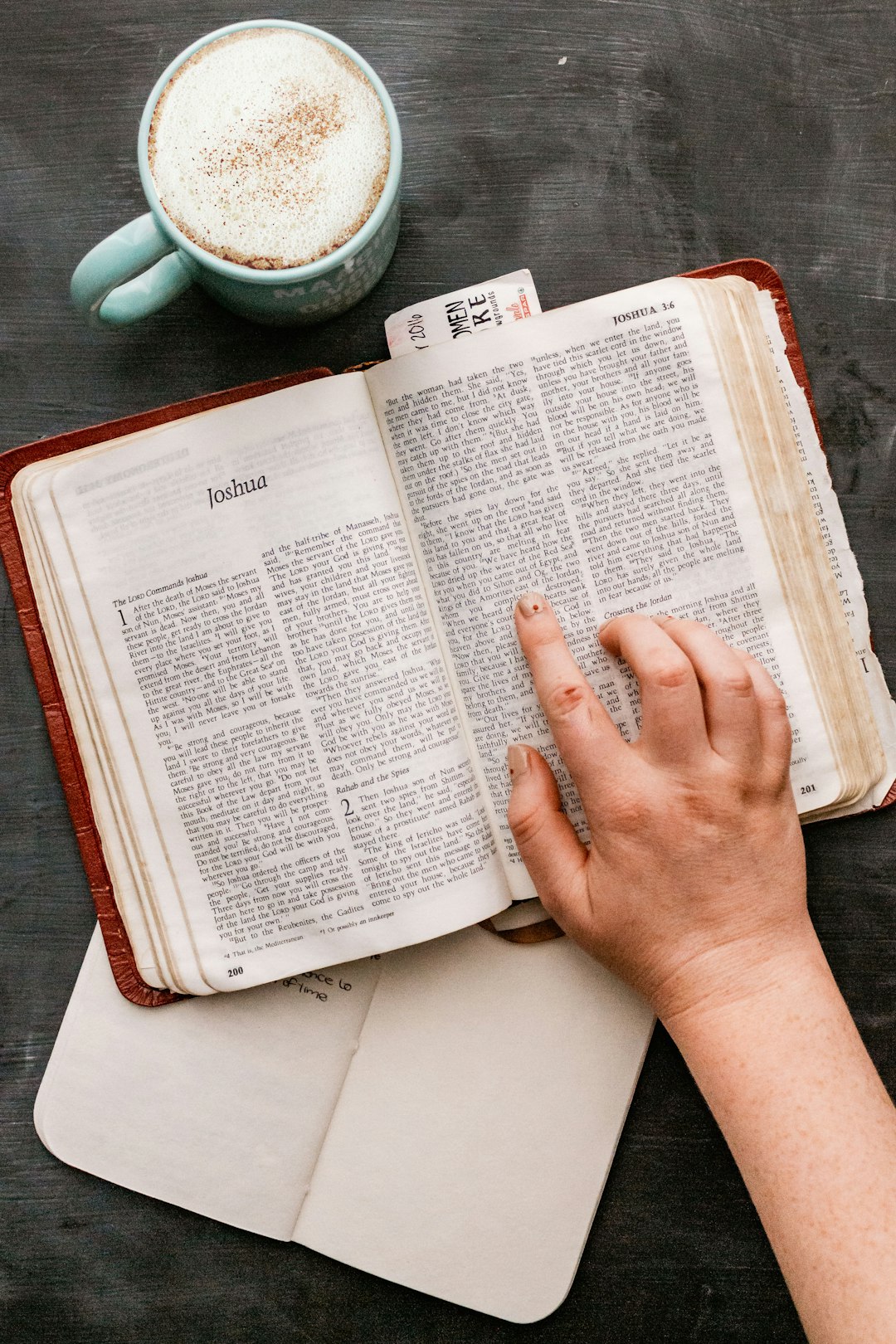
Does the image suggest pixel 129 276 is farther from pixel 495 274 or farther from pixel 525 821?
pixel 525 821

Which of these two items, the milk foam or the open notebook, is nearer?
the milk foam

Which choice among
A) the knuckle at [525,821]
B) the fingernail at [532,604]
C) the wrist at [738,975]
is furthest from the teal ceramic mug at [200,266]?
the wrist at [738,975]

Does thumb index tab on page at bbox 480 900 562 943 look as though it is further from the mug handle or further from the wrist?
the mug handle

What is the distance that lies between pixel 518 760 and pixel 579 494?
17cm

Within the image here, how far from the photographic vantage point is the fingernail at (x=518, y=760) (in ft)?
1.77

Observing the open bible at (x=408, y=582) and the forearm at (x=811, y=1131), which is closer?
the forearm at (x=811, y=1131)

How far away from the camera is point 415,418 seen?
0.54 m

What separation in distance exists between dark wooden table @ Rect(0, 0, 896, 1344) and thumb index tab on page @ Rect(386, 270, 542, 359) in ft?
0.04

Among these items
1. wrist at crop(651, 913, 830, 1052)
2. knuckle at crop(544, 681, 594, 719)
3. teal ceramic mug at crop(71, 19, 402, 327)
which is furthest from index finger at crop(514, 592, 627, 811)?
teal ceramic mug at crop(71, 19, 402, 327)

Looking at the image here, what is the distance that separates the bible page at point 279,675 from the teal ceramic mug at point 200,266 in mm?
69

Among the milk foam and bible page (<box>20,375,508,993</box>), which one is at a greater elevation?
the milk foam

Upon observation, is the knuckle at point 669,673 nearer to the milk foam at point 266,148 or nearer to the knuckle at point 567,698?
the knuckle at point 567,698

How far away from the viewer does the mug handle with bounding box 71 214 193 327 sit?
0.45m

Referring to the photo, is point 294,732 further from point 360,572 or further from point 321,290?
point 321,290
